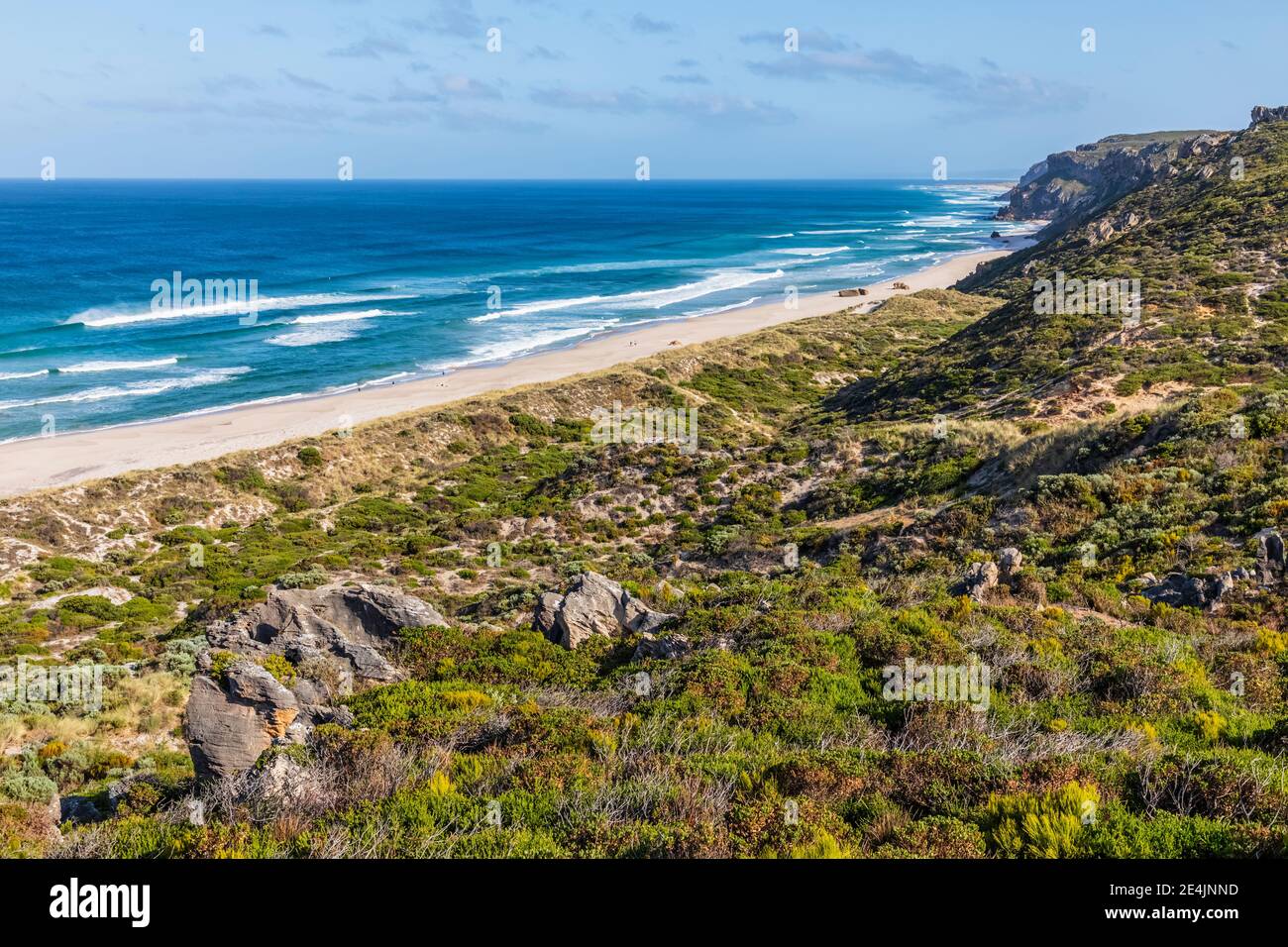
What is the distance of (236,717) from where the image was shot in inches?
348

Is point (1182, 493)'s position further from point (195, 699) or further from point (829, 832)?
point (195, 699)

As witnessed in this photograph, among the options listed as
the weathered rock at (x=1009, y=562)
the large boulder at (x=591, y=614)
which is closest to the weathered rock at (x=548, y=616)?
the large boulder at (x=591, y=614)

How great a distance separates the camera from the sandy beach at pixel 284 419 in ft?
123

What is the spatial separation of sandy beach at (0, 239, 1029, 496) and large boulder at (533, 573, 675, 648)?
31404mm

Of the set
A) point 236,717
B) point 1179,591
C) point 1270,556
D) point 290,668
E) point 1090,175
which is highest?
point 1090,175

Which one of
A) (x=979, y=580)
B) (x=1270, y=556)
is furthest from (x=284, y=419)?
(x=1270, y=556)

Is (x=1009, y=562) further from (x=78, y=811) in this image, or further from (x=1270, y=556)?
(x=78, y=811)

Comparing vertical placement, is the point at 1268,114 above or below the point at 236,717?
above

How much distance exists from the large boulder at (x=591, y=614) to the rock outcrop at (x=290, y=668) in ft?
6.93

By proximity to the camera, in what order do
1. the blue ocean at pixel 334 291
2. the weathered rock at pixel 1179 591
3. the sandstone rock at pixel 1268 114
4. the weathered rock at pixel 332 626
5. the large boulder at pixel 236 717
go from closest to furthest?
the large boulder at pixel 236 717, the weathered rock at pixel 332 626, the weathered rock at pixel 1179 591, the blue ocean at pixel 334 291, the sandstone rock at pixel 1268 114

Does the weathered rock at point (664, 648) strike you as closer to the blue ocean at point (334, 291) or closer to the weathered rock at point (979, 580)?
the weathered rock at point (979, 580)

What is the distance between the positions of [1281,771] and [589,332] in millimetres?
65283

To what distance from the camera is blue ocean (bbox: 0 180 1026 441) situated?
53344 millimetres

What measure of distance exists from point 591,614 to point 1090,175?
194 metres
